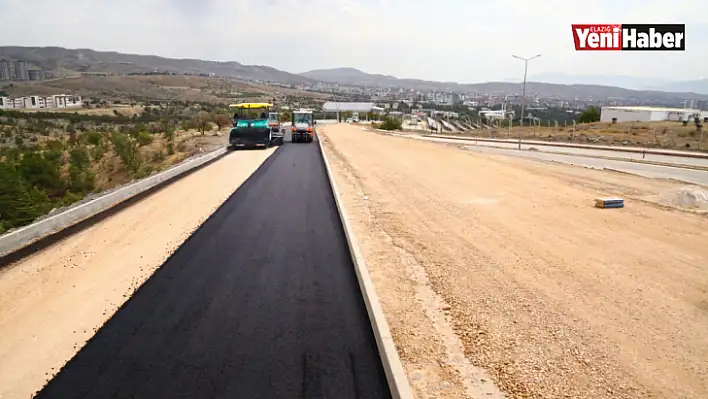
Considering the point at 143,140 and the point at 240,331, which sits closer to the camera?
the point at 240,331

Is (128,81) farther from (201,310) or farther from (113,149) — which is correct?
(201,310)

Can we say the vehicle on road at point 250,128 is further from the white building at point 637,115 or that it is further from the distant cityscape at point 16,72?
the distant cityscape at point 16,72

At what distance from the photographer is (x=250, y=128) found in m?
28.7

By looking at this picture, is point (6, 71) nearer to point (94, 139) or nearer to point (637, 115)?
point (94, 139)

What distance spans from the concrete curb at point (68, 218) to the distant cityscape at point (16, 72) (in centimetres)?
12883

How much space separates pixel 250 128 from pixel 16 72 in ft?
400

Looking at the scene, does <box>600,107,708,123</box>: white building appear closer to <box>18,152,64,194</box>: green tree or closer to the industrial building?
the industrial building

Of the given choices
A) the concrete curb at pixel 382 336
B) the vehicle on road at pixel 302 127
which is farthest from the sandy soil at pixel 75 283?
the vehicle on road at pixel 302 127

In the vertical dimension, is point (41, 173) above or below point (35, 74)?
below

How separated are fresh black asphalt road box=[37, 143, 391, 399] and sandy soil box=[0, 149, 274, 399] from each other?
0.25m

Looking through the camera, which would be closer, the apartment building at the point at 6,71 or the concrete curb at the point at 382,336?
the concrete curb at the point at 382,336

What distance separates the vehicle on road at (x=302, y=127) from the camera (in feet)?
113

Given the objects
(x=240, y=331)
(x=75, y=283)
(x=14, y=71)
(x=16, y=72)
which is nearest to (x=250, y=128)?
(x=75, y=283)

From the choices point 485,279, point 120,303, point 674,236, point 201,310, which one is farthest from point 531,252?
point 120,303
